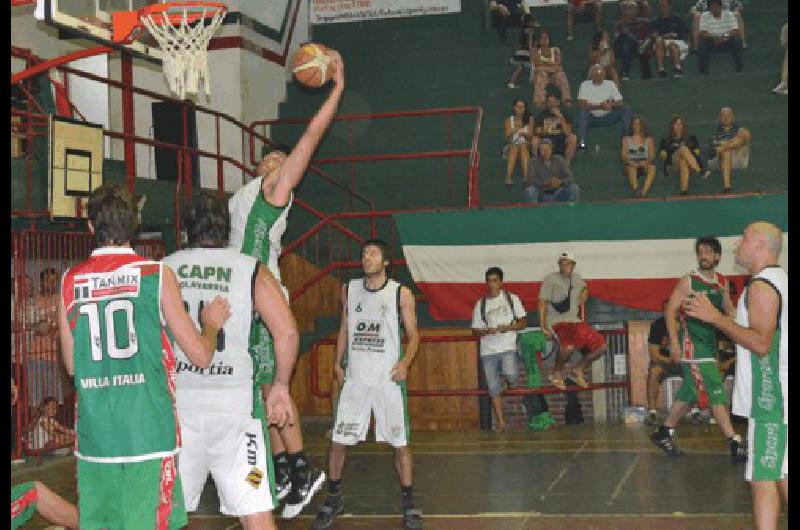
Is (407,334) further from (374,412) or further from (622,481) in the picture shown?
(622,481)

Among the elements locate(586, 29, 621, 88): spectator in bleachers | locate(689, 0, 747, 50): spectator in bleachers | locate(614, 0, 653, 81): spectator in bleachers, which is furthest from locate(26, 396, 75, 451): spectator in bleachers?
locate(689, 0, 747, 50): spectator in bleachers

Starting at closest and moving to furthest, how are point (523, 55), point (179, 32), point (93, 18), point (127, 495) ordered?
point (127, 495) < point (179, 32) < point (93, 18) < point (523, 55)

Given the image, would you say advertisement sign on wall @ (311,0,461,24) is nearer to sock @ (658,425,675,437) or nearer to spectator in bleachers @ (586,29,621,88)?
spectator in bleachers @ (586,29,621,88)

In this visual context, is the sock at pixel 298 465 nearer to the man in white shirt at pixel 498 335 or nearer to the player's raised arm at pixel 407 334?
the player's raised arm at pixel 407 334

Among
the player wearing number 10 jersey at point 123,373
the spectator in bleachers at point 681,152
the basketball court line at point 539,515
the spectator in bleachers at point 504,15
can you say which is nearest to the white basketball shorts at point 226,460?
the player wearing number 10 jersey at point 123,373

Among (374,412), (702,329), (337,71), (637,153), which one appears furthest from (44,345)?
(637,153)

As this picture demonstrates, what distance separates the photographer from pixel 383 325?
8461 mm

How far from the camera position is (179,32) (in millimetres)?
10711

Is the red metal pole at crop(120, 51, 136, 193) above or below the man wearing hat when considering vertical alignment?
above

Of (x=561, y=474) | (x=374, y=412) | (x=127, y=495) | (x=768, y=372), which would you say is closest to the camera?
(x=127, y=495)

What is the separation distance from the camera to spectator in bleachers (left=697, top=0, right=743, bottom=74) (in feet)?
61.8

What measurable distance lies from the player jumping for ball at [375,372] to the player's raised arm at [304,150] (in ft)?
5.55

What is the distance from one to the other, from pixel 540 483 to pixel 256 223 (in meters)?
4.14

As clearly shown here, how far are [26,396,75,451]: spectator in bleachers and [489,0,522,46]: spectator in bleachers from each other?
11906mm
